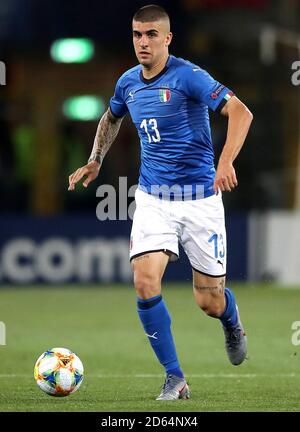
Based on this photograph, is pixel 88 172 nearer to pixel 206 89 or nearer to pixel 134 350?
pixel 206 89

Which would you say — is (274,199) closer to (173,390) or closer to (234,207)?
(234,207)

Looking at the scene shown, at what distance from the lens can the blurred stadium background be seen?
58.4ft

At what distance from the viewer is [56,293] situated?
16672 mm

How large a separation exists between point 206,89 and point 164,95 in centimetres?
35

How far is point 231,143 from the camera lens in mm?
7543

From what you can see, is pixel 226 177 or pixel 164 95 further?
pixel 164 95

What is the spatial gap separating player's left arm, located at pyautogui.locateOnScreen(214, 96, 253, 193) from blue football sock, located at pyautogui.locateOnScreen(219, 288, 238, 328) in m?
1.16

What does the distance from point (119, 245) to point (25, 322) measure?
4836mm

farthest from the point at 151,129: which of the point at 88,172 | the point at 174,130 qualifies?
the point at 88,172

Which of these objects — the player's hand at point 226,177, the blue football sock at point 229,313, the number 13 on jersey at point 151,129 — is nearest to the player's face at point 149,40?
the number 13 on jersey at point 151,129

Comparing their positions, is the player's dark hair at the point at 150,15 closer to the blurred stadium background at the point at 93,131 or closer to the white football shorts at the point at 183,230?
the white football shorts at the point at 183,230

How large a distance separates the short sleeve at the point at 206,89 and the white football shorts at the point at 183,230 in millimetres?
737

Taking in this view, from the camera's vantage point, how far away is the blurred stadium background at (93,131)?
1781 centimetres

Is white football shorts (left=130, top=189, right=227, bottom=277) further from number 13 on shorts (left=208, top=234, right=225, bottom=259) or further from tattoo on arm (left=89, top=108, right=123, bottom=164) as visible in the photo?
tattoo on arm (left=89, top=108, right=123, bottom=164)
